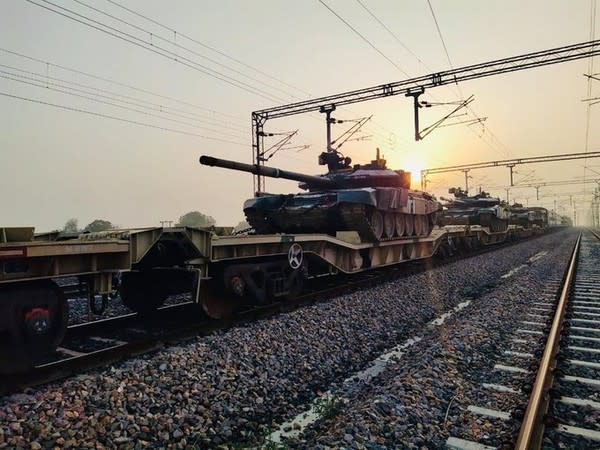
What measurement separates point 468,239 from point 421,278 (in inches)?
422

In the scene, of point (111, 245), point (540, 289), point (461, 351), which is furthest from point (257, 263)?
point (540, 289)

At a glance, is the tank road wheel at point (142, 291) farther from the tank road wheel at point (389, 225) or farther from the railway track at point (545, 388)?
the tank road wheel at point (389, 225)

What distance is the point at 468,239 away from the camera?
20906 mm

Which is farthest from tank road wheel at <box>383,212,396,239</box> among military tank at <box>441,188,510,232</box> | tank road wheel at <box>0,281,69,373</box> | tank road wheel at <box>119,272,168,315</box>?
military tank at <box>441,188,510,232</box>

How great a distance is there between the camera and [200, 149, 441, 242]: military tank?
10180 millimetres

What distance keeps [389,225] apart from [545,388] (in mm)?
8375

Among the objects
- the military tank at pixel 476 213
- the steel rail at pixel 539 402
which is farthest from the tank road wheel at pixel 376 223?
the military tank at pixel 476 213

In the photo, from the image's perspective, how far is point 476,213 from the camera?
25.3 m

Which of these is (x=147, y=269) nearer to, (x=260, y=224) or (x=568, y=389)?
(x=260, y=224)

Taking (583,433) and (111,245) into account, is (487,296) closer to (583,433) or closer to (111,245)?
(583,433)

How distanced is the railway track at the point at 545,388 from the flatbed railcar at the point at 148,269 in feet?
12.6

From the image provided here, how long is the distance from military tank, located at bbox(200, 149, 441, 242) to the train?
1.72 ft

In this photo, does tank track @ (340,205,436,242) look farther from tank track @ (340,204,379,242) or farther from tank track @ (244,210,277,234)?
tank track @ (244,210,277,234)

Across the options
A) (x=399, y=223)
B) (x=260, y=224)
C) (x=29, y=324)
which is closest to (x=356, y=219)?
(x=260, y=224)
